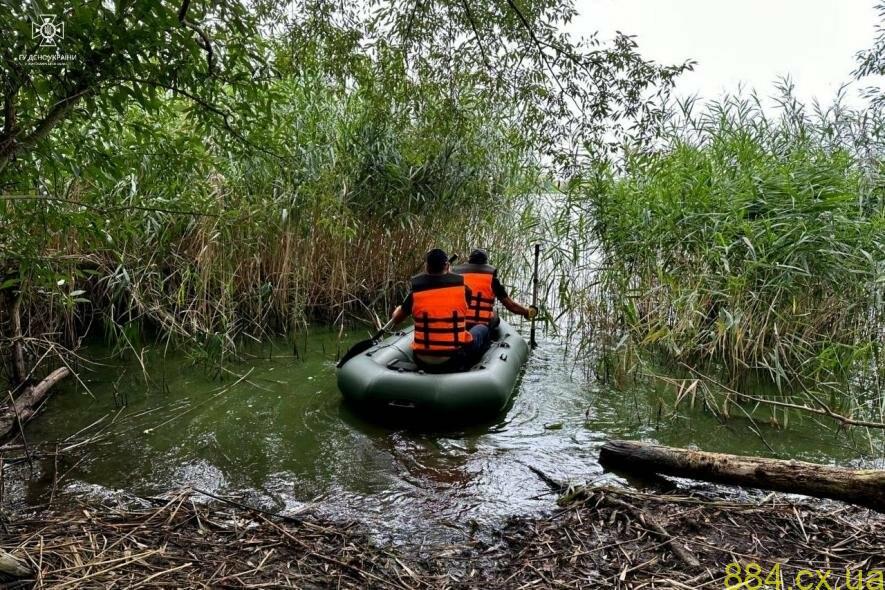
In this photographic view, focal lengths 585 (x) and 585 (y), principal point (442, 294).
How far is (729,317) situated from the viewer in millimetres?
3990

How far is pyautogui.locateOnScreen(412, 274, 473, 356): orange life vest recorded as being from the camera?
4367 mm

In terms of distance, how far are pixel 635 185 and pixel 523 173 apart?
1.93m

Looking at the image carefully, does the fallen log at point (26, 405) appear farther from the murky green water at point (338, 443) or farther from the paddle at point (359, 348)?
the paddle at point (359, 348)

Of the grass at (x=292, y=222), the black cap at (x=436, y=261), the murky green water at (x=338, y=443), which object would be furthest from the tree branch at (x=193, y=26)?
the black cap at (x=436, y=261)

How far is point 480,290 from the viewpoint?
532cm

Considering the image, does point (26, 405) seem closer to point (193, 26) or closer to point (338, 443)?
point (338, 443)

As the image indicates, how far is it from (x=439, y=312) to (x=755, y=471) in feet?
7.62

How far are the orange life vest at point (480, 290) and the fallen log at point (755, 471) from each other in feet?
6.65

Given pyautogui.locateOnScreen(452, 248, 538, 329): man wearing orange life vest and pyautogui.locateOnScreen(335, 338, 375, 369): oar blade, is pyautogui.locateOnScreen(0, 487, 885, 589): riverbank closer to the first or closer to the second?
pyautogui.locateOnScreen(335, 338, 375, 369): oar blade

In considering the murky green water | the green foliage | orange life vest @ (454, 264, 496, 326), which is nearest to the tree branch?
the murky green water

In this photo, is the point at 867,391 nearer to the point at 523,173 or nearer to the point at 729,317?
the point at 729,317

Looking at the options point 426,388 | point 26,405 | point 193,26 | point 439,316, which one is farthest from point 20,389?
point 193,26

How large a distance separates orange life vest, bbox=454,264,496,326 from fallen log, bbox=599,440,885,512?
6.65ft

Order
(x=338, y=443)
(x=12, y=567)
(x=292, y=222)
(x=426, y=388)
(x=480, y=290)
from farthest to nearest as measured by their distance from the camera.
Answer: (x=292, y=222) → (x=480, y=290) → (x=426, y=388) → (x=338, y=443) → (x=12, y=567)
